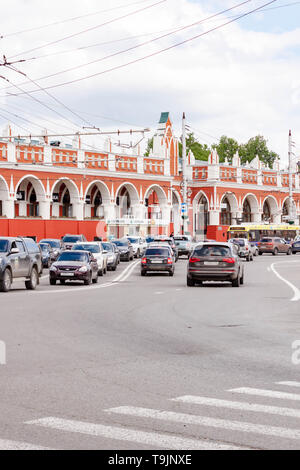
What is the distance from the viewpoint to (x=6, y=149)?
63562mm

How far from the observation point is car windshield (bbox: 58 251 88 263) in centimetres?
3052

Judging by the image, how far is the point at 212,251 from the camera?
28.8 metres

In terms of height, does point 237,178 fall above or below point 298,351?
above

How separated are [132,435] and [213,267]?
73.1ft

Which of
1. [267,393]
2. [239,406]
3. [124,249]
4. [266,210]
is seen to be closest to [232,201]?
[266,210]

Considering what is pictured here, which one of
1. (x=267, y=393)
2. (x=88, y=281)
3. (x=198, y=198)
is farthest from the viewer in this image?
(x=198, y=198)

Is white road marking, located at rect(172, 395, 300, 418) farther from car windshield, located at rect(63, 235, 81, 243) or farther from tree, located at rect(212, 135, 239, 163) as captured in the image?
tree, located at rect(212, 135, 239, 163)

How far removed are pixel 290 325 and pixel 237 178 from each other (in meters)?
77.7

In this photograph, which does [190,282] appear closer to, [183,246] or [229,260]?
[229,260]

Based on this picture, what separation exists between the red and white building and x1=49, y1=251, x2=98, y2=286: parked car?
23.2 metres

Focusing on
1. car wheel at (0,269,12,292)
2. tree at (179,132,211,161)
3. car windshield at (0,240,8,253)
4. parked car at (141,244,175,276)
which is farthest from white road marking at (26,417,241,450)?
tree at (179,132,211,161)

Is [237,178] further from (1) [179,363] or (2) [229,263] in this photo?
(1) [179,363]

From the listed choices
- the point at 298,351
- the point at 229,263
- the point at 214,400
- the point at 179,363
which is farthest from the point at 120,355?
the point at 229,263

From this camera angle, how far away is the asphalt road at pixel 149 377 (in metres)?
6.47
